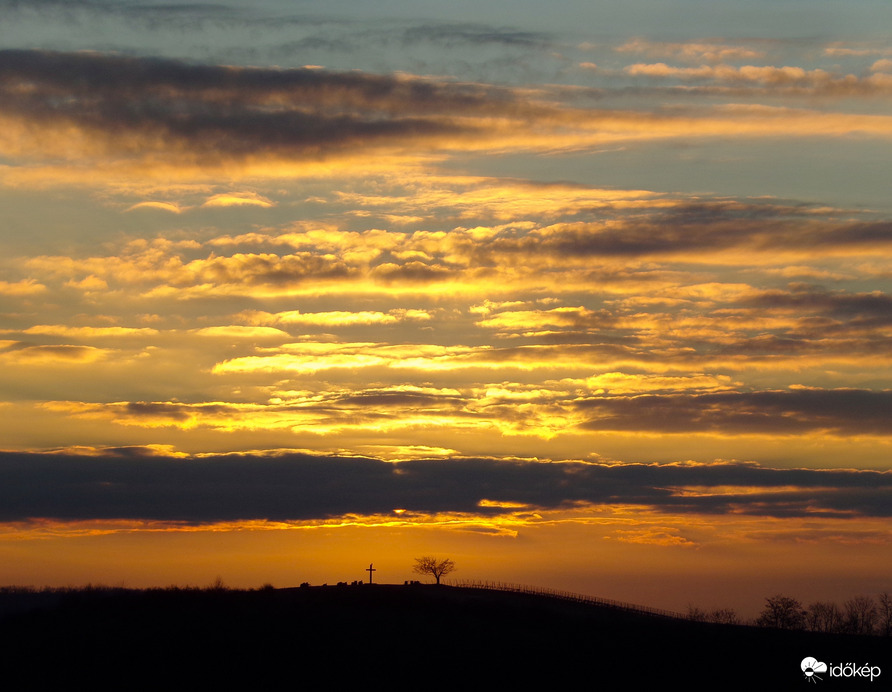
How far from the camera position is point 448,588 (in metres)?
163

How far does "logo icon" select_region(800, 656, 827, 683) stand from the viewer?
88.6 meters

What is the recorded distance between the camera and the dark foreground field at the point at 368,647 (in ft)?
278

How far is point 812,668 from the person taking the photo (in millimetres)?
92375

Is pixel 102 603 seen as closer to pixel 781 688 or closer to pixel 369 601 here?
pixel 369 601
